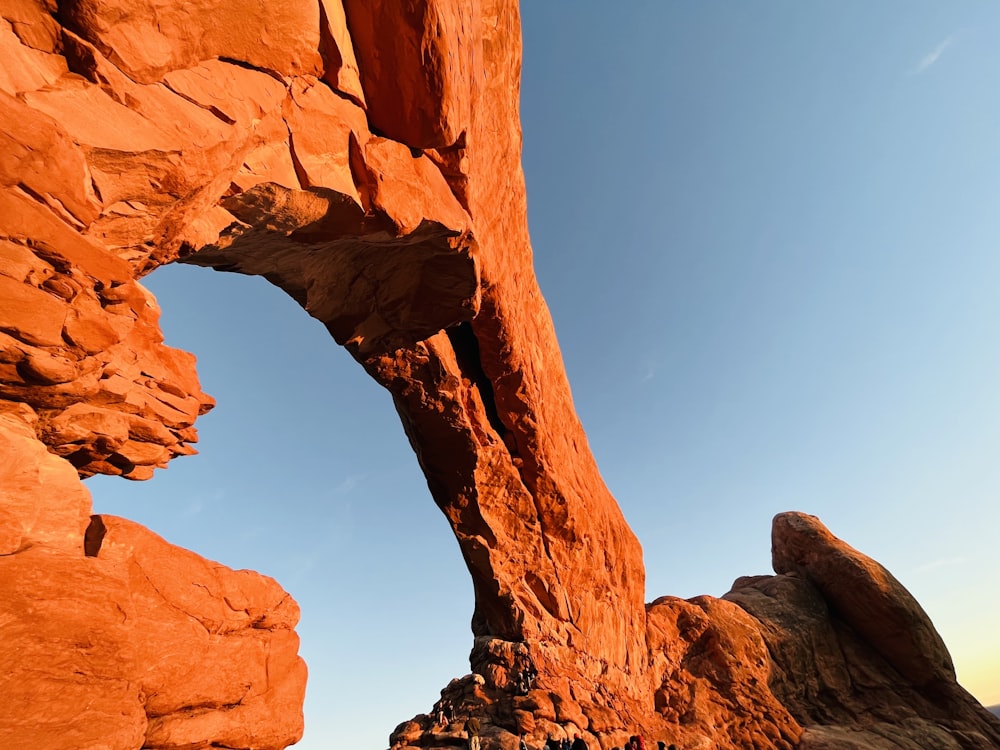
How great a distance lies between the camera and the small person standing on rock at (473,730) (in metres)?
13.7

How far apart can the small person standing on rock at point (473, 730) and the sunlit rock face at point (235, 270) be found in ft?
1.35

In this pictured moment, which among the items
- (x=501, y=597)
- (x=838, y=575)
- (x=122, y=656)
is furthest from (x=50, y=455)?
(x=838, y=575)

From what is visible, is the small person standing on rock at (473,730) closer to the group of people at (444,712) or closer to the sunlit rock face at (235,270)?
the sunlit rock face at (235,270)

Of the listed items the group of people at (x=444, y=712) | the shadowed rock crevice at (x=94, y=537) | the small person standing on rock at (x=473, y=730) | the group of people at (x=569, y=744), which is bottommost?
the group of people at (x=569, y=744)

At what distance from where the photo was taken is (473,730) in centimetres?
1455

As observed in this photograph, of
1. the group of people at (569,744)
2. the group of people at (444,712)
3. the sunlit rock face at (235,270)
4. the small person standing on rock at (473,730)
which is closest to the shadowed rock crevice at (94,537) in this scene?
the sunlit rock face at (235,270)

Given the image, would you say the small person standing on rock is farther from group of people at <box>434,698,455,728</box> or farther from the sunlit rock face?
group of people at <box>434,698,455,728</box>

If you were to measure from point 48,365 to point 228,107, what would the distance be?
3768 millimetres

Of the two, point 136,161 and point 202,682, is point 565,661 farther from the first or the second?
point 136,161

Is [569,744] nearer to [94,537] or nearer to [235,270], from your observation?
[94,537]

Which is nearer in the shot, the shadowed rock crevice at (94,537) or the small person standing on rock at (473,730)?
the shadowed rock crevice at (94,537)

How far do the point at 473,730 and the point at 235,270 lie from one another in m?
13.7

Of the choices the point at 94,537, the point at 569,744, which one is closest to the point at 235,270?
the point at 94,537

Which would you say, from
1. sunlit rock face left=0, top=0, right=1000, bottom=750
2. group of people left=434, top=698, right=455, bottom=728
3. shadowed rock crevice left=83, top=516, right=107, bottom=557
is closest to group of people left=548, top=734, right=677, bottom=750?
sunlit rock face left=0, top=0, right=1000, bottom=750
